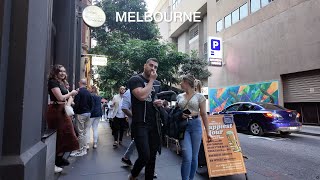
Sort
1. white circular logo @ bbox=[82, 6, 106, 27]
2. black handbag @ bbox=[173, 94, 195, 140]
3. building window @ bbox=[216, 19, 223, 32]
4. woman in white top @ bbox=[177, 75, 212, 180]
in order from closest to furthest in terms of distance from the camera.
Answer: woman in white top @ bbox=[177, 75, 212, 180] → black handbag @ bbox=[173, 94, 195, 140] → white circular logo @ bbox=[82, 6, 106, 27] → building window @ bbox=[216, 19, 223, 32]

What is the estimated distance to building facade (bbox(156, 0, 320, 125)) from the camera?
16141 millimetres

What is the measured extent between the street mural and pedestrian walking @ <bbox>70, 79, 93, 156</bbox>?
49.3 feet

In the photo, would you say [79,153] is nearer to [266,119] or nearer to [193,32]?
[266,119]

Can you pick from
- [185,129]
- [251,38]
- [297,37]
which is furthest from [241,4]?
[185,129]

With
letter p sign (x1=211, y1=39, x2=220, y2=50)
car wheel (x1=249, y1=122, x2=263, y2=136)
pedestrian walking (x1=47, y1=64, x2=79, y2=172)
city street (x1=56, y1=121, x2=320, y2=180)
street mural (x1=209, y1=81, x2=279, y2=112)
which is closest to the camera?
pedestrian walking (x1=47, y1=64, x2=79, y2=172)

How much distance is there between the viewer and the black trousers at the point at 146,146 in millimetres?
3705

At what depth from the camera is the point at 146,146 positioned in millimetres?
3715

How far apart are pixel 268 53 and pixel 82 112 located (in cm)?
1615

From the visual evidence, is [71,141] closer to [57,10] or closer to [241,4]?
[57,10]

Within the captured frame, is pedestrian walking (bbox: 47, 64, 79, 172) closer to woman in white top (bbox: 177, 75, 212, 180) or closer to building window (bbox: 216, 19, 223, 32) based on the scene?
woman in white top (bbox: 177, 75, 212, 180)

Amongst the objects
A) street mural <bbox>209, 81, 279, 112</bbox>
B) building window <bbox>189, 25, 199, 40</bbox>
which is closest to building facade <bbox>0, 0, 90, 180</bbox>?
street mural <bbox>209, 81, 279, 112</bbox>

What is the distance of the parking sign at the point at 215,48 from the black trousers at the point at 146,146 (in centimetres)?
2175

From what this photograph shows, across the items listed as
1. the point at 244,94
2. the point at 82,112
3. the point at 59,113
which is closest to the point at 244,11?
the point at 244,94

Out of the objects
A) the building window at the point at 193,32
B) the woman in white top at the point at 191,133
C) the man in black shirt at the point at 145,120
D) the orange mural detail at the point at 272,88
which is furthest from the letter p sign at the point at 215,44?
the man in black shirt at the point at 145,120
